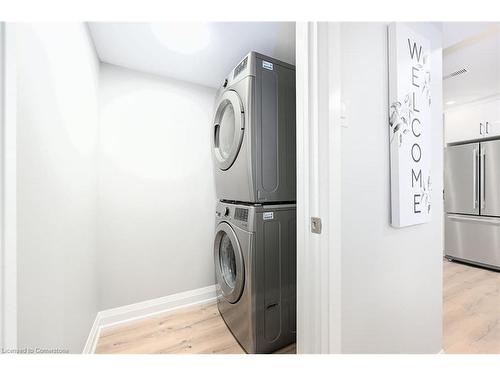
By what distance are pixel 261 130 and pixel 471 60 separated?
2.26m

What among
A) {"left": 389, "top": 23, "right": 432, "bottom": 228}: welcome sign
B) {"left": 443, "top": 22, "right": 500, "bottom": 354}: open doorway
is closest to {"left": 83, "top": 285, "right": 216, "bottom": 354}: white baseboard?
{"left": 389, "top": 23, "right": 432, "bottom": 228}: welcome sign

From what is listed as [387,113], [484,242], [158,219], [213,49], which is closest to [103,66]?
[213,49]

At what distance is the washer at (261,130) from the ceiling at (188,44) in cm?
17

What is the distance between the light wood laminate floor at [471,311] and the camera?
150 cm

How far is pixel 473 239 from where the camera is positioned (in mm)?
2980

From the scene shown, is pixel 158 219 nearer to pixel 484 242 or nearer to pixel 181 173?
pixel 181 173

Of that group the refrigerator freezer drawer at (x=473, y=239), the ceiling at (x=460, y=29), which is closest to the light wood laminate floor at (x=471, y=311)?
the refrigerator freezer drawer at (x=473, y=239)

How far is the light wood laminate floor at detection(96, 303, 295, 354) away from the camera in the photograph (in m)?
1.46

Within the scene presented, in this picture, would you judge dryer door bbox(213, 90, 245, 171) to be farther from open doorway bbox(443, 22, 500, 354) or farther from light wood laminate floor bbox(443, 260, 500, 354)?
light wood laminate floor bbox(443, 260, 500, 354)

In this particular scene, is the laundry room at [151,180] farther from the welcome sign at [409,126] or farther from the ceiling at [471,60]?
the ceiling at [471,60]

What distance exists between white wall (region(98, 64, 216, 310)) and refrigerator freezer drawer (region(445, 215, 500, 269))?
342 cm

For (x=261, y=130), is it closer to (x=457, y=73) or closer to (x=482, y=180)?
(x=457, y=73)

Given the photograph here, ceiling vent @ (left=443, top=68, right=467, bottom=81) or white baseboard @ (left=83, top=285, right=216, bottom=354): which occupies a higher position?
ceiling vent @ (left=443, top=68, right=467, bottom=81)

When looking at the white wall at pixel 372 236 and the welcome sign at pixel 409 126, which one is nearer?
the white wall at pixel 372 236
